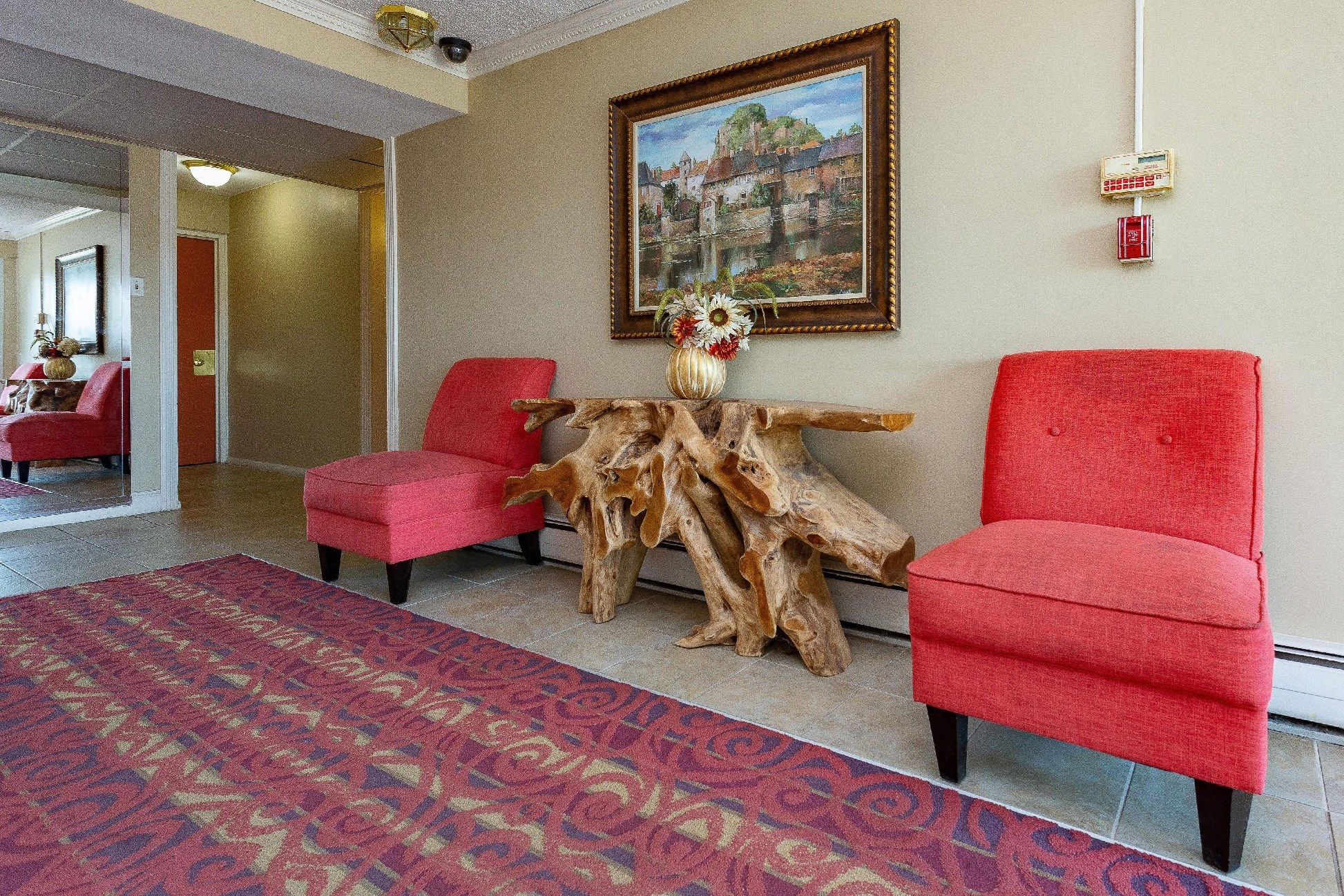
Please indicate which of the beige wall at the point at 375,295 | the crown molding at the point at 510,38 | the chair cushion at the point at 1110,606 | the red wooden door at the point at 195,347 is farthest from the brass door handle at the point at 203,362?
the chair cushion at the point at 1110,606

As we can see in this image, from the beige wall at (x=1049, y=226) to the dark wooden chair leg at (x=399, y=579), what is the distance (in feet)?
3.68

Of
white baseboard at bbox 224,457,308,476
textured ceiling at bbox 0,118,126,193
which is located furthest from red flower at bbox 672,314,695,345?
white baseboard at bbox 224,457,308,476

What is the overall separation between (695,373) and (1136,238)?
1.38m

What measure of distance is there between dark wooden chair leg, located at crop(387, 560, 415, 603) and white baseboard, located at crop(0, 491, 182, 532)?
290cm

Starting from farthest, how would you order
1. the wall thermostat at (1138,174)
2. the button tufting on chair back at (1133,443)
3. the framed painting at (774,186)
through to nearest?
the framed painting at (774,186) < the wall thermostat at (1138,174) < the button tufting on chair back at (1133,443)

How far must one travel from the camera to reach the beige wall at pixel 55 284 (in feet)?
13.6

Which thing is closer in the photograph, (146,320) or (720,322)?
(720,322)

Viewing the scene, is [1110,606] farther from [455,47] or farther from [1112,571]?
[455,47]

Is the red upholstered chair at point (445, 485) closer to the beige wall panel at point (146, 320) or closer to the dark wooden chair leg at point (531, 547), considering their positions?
the dark wooden chair leg at point (531, 547)

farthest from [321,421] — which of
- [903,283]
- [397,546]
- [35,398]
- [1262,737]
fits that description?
[1262,737]

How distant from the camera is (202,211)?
705 cm

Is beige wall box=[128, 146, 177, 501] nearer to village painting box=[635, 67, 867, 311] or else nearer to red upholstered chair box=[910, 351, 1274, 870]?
village painting box=[635, 67, 867, 311]

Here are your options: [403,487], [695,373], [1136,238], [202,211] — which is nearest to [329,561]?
[403,487]

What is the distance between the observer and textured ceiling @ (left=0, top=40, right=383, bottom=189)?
3.80m
